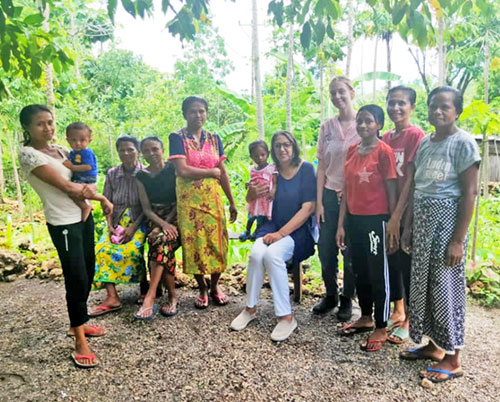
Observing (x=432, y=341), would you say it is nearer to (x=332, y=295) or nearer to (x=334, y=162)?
(x=332, y=295)

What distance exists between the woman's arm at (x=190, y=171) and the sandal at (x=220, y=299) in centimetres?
112

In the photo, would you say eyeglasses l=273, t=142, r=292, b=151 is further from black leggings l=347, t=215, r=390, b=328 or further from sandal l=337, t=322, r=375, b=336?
sandal l=337, t=322, r=375, b=336

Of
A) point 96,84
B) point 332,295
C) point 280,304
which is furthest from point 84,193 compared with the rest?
point 96,84

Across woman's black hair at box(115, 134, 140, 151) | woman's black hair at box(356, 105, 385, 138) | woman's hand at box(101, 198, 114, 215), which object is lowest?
woman's hand at box(101, 198, 114, 215)

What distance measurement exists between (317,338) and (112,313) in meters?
1.76

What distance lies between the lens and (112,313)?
10.9 ft

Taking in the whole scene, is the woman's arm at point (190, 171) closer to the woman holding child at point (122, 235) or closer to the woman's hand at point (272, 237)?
the woman holding child at point (122, 235)

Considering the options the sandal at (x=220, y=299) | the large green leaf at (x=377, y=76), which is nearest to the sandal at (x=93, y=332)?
the sandal at (x=220, y=299)

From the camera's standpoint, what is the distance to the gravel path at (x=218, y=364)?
7.25ft

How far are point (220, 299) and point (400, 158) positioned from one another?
194cm

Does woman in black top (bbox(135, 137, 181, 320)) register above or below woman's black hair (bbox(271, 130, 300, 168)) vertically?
below

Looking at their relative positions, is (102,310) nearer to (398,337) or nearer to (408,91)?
(398,337)

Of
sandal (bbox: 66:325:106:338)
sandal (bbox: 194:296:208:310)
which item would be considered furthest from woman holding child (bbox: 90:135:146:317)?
sandal (bbox: 194:296:208:310)

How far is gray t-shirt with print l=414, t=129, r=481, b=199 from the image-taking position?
2.12 meters
